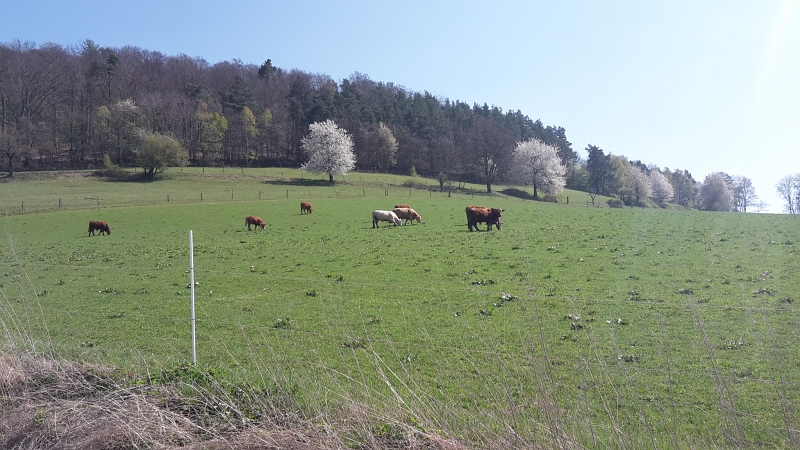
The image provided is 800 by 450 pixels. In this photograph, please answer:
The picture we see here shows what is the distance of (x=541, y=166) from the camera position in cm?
8531

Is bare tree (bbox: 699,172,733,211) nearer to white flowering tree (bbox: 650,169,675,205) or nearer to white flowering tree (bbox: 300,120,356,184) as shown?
white flowering tree (bbox: 650,169,675,205)

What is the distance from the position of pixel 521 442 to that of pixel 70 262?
2418cm

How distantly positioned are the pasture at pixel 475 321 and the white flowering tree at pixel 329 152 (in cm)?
5266

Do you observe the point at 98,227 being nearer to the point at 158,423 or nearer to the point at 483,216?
the point at 483,216

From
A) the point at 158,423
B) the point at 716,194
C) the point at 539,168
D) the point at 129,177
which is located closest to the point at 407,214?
the point at 158,423

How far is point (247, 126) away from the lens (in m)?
102

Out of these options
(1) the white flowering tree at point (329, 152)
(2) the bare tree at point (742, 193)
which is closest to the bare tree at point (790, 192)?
(2) the bare tree at point (742, 193)

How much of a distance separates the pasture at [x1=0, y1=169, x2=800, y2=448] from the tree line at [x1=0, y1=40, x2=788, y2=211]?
6106cm

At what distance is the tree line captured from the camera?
3364 inches

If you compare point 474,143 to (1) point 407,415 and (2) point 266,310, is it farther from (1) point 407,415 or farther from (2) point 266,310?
(1) point 407,415

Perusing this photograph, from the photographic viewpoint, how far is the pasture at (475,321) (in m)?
4.80

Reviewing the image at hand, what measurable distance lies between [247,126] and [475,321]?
9954 centimetres

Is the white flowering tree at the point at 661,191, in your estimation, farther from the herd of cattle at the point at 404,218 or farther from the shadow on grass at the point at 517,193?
the herd of cattle at the point at 404,218

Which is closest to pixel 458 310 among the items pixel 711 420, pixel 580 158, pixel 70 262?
pixel 711 420
